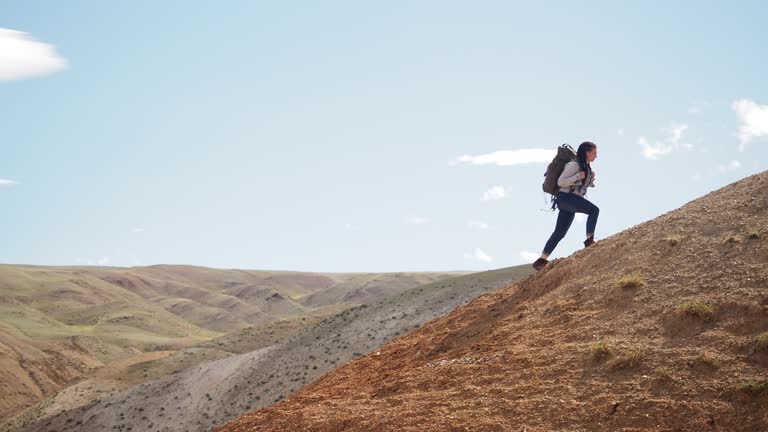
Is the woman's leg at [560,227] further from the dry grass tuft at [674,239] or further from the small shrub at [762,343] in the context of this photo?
the small shrub at [762,343]

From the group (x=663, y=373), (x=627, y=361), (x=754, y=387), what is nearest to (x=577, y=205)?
(x=627, y=361)

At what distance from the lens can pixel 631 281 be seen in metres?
9.62

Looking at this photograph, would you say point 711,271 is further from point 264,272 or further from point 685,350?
point 264,272

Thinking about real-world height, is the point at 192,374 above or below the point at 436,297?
below

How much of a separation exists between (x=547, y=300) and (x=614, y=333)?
1.94m

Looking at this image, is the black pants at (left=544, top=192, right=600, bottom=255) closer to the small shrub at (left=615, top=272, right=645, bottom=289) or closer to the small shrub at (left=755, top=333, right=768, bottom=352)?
the small shrub at (left=615, top=272, right=645, bottom=289)

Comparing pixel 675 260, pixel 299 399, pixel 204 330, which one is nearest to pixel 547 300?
pixel 675 260

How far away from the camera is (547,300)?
1060 centimetres

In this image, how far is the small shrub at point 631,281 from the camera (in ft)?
31.5

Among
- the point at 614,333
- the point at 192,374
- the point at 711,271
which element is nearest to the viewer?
the point at 614,333

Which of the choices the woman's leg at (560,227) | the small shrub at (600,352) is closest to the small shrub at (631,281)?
the small shrub at (600,352)

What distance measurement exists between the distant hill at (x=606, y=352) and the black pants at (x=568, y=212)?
0.45 metres

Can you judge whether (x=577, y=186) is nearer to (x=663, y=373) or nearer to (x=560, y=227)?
(x=560, y=227)

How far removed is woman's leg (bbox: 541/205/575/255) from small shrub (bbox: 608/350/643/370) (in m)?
4.28
